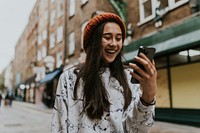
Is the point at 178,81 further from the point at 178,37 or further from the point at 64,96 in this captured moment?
the point at 64,96

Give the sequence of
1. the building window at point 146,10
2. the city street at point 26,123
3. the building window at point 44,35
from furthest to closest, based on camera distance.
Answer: the building window at point 44,35 < the building window at point 146,10 < the city street at point 26,123

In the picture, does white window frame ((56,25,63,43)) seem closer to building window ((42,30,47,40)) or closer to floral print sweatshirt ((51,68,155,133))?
building window ((42,30,47,40))

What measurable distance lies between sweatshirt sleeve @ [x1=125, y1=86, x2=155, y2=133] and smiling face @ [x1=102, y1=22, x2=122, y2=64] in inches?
12.1

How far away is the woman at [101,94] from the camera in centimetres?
158

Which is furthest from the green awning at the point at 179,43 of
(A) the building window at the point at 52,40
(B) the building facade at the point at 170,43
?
(A) the building window at the point at 52,40

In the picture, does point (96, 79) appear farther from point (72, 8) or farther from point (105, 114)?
point (72, 8)

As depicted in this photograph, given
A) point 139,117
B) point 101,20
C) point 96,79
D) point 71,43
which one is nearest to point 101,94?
point 96,79

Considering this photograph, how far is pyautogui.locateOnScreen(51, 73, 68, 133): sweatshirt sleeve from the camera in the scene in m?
1.62

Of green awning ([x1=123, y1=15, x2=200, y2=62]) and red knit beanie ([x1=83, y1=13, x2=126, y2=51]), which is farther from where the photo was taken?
green awning ([x1=123, y1=15, x2=200, y2=62])

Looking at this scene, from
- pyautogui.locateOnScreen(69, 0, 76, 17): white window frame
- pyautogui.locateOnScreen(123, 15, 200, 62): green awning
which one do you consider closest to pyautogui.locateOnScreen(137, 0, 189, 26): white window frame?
pyautogui.locateOnScreen(123, 15, 200, 62): green awning

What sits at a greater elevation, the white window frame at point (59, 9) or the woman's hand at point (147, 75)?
the white window frame at point (59, 9)

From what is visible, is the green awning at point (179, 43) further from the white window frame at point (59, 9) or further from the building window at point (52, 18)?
the building window at point (52, 18)

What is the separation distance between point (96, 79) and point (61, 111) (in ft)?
0.99

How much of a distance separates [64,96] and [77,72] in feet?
0.62
